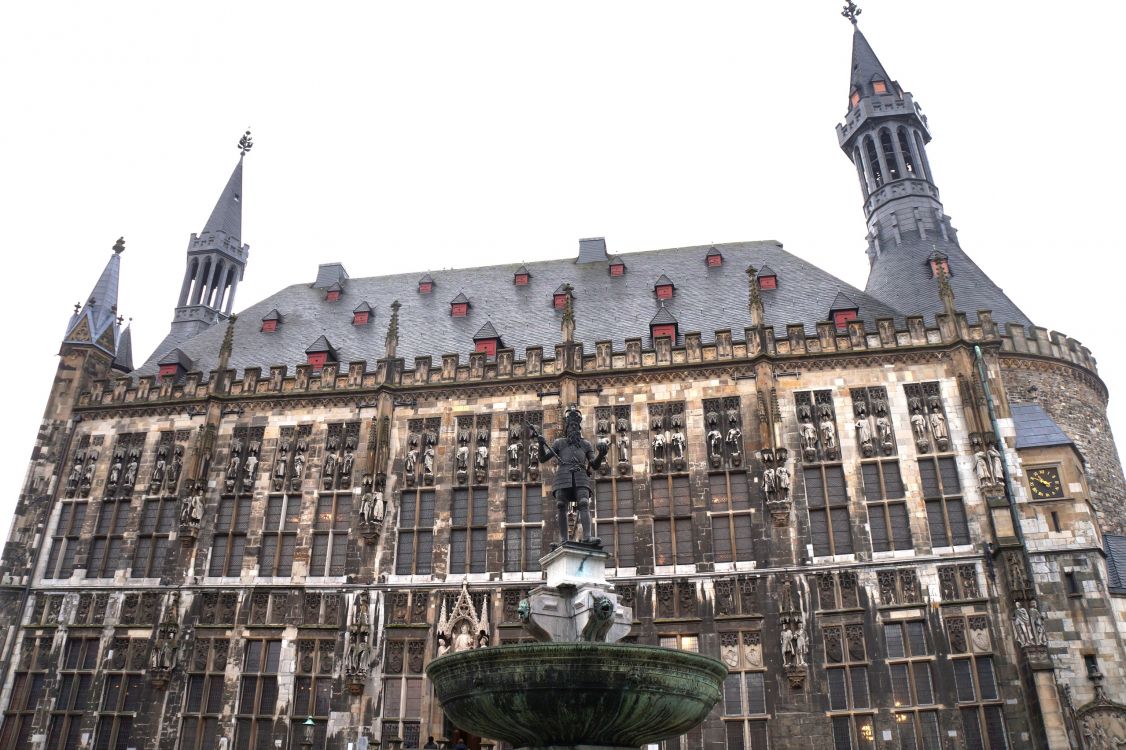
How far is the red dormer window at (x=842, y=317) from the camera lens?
82.3ft

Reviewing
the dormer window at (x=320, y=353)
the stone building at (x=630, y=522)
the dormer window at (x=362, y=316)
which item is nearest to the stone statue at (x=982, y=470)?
the stone building at (x=630, y=522)

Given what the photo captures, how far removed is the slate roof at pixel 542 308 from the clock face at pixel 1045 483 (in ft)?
20.5

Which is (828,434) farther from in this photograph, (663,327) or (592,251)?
(592,251)

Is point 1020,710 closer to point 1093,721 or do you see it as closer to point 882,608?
point 1093,721

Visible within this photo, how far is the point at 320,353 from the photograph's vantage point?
28.1m

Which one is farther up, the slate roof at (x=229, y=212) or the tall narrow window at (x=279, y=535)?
the slate roof at (x=229, y=212)

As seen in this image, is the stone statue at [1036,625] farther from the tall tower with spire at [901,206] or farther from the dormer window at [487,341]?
the dormer window at [487,341]

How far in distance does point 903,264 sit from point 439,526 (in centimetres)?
1985

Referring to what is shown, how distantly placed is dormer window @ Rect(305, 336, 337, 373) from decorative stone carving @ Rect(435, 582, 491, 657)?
10.1 m

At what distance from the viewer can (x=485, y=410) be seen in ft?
82.9

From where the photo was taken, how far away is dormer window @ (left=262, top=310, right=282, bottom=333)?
31.7 metres

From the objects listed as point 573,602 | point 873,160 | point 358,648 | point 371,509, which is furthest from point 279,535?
point 873,160

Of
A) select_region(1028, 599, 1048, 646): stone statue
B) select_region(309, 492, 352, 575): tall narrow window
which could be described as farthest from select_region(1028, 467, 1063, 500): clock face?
A: select_region(309, 492, 352, 575): tall narrow window

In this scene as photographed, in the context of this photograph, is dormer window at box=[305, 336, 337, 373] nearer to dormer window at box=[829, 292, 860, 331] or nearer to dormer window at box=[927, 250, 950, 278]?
dormer window at box=[829, 292, 860, 331]
